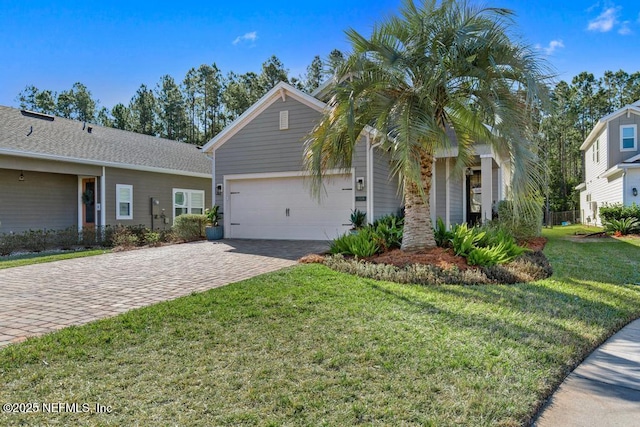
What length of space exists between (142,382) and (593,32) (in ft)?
52.7

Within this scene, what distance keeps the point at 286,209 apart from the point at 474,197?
9.22 m

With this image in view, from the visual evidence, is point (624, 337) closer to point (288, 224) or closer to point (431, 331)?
point (431, 331)

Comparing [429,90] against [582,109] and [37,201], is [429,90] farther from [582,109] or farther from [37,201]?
[582,109]

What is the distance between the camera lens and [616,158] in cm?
1955

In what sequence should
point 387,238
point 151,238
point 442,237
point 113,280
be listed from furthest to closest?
1. point 151,238
2. point 387,238
3. point 442,237
4. point 113,280

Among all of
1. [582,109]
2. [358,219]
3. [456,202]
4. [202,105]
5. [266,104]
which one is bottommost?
[358,219]

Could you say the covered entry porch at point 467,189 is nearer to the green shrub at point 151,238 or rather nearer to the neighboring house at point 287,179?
the neighboring house at point 287,179

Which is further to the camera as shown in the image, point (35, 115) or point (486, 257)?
point (35, 115)

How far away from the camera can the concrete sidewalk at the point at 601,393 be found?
8.59 feet

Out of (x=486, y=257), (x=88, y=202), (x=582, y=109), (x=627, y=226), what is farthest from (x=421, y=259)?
(x=582, y=109)

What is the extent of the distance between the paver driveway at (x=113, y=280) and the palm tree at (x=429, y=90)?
9.11ft

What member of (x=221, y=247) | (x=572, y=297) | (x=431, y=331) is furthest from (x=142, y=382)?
(x=221, y=247)

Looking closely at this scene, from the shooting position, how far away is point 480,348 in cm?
361

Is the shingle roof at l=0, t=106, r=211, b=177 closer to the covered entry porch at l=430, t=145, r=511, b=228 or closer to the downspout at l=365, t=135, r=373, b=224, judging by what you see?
the downspout at l=365, t=135, r=373, b=224
